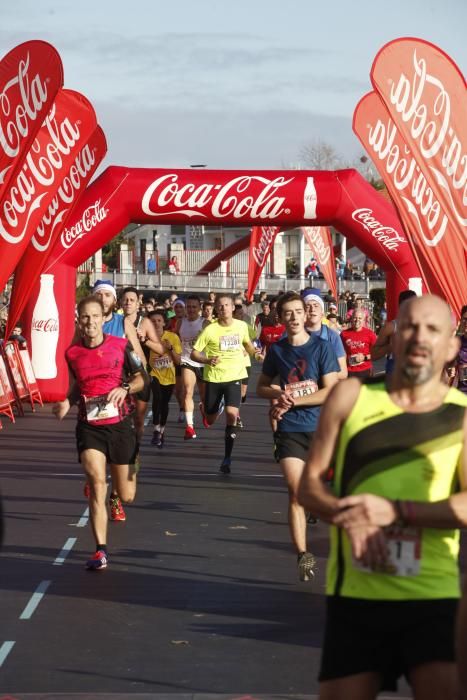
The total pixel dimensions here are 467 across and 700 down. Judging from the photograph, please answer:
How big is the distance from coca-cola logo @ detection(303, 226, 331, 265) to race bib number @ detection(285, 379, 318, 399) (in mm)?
28741

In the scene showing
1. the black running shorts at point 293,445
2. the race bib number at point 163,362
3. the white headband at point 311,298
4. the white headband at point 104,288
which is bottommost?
the black running shorts at point 293,445

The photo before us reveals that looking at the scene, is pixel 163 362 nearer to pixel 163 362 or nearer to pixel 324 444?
pixel 163 362

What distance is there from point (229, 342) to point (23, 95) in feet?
16.6

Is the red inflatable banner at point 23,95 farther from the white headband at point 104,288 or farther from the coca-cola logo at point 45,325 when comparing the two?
the white headband at point 104,288

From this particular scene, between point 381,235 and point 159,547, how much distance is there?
13892 mm

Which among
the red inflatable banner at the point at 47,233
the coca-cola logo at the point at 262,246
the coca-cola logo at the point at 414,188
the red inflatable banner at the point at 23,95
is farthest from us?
the coca-cola logo at the point at 262,246

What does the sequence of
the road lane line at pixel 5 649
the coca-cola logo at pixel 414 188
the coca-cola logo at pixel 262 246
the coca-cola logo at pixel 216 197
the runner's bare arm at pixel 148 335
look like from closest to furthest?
1. the road lane line at pixel 5 649
2. the runner's bare arm at pixel 148 335
3. the coca-cola logo at pixel 414 188
4. the coca-cola logo at pixel 216 197
5. the coca-cola logo at pixel 262 246

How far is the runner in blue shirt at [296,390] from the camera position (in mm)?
8930

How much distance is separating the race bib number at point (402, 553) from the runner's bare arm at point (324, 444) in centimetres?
24

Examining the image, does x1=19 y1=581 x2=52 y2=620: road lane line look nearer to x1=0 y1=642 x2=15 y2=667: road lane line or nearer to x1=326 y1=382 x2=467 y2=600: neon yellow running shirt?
x1=0 y1=642 x2=15 y2=667: road lane line

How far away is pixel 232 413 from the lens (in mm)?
14812

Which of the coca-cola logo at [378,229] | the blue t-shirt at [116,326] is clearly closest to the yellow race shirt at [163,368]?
the blue t-shirt at [116,326]

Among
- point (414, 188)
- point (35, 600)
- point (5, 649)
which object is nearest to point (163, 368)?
point (414, 188)

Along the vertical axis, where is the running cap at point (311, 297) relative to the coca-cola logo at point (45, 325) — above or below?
above
